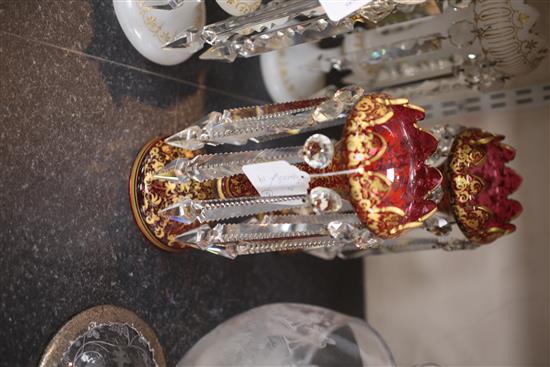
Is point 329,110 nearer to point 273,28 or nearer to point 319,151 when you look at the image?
point 319,151

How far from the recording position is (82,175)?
3.92 feet

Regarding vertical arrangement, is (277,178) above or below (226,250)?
above

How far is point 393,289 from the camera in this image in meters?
1.90

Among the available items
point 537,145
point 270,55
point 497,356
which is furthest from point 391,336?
point 270,55

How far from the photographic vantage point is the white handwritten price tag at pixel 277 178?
1.06 m

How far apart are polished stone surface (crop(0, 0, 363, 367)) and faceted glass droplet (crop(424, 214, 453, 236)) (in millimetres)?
475

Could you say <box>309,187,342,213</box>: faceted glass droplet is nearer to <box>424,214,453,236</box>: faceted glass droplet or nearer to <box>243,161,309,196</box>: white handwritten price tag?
<box>243,161,309,196</box>: white handwritten price tag

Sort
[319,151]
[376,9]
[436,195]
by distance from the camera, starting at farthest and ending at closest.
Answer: [436,195]
[376,9]
[319,151]

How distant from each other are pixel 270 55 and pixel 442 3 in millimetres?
416

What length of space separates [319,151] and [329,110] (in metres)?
0.09

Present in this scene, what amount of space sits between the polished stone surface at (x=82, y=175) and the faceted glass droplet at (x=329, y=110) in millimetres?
404

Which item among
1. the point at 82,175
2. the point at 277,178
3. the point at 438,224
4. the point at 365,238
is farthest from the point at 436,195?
the point at 82,175

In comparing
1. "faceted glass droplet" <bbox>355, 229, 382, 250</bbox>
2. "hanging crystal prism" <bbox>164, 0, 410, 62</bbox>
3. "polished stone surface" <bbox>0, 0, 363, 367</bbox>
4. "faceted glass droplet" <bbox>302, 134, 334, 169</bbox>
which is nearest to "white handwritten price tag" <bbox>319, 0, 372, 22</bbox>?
"hanging crystal prism" <bbox>164, 0, 410, 62</bbox>

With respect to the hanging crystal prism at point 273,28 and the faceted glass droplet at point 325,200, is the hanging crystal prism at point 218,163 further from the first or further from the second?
the hanging crystal prism at point 273,28
